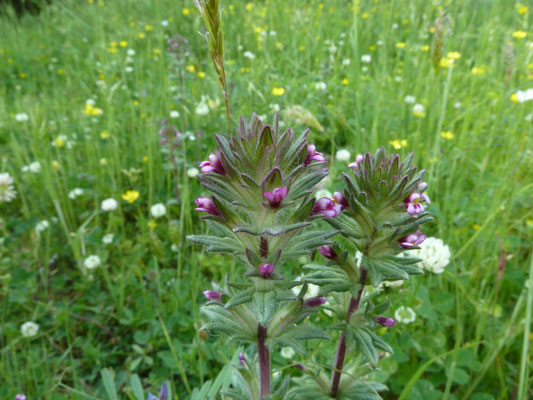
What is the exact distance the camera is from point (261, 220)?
1192 millimetres

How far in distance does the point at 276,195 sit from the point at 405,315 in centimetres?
114

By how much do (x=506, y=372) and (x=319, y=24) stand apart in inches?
182

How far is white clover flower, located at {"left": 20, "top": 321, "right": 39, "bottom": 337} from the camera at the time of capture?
90.4 inches

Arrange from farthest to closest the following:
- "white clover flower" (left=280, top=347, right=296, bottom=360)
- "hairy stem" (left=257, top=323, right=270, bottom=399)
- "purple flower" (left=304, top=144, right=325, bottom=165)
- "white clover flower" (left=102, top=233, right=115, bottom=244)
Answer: "white clover flower" (left=102, top=233, right=115, bottom=244) → "white clover flower" (left=280, top=347, right=296, bottom=360) → "hairy stem" (left=257, top=323, right=270, bottom=399) → "purple flower" (left=304, top=144, right=325, bottom=165)

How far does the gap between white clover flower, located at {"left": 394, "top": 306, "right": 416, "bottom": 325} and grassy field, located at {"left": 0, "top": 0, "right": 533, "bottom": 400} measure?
0.14ft

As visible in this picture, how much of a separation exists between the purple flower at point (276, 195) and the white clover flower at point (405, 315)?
1101 mm

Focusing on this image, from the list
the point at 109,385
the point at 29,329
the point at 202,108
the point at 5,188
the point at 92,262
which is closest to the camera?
the point at 109,385

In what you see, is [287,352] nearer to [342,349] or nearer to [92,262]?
[342,349]

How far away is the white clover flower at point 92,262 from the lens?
8.79 ft

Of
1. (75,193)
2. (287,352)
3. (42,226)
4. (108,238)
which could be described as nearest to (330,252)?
(287,352)

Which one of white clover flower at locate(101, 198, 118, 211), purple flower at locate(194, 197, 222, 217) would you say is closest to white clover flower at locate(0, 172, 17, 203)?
white clover flower at locate(101, 198, 118, 211)

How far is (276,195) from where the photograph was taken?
1088mm

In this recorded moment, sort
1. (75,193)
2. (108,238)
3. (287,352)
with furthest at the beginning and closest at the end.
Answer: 1. (75,193)
2. (108,238)
3. (287,352)

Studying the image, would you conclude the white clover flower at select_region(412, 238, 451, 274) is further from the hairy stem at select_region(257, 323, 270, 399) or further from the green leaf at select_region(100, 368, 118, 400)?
the green leaf at select_region(100, 368, 118, 400)
